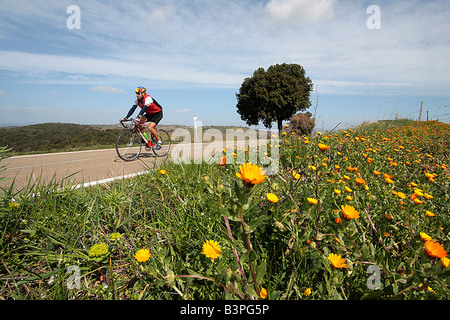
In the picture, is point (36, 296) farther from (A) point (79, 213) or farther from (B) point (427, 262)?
(B) point (427, 262)

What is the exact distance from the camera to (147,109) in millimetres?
6090

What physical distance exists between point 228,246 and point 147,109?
5584 mm

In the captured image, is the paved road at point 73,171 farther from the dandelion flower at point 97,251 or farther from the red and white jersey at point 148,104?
the red and white jersey at point 148,104

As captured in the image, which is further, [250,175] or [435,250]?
[435,250]

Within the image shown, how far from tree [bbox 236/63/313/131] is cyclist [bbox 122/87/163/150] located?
20391 millimetres

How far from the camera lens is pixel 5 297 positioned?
120 cm

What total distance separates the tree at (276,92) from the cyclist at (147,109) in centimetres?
2039

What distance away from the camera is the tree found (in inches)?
997

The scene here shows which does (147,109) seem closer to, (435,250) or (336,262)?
(336,262)

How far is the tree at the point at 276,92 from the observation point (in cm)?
2533

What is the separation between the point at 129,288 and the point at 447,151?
6.20 metres

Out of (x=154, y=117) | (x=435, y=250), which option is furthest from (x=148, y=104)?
(x=435, y=250)

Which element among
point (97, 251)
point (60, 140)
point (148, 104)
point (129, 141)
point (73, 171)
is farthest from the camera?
point (60, 140)

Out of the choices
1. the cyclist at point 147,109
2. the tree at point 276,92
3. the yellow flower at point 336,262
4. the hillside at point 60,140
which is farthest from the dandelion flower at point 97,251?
the tree at point 276,92
